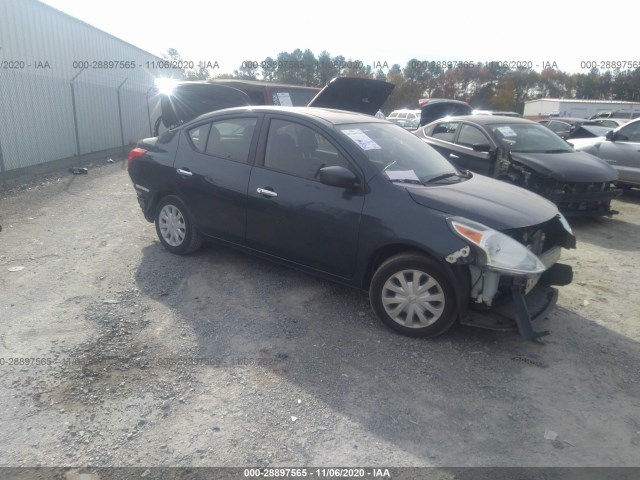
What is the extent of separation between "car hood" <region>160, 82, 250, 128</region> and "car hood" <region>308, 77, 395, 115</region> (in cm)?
180

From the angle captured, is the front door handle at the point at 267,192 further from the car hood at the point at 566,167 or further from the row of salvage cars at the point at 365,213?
the car hood at the point at 566,167

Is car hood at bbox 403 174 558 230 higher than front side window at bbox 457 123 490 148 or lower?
lower

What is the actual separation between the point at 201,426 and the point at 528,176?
616 centimetres

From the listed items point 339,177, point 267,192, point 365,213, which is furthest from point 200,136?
point 365,213

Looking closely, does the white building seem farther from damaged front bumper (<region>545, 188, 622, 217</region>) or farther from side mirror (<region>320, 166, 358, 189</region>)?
side mirror (<region>320, 166, 358, 189</region>)

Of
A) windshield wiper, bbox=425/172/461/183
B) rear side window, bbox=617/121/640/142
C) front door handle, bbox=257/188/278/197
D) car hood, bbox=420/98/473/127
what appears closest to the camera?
windshield wiper, bbox=425/172/461/183

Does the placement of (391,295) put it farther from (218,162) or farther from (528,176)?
(528,176)

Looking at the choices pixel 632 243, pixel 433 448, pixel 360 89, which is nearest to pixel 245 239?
pixel 433 448

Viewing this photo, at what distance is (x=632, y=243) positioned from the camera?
6703 millimetres

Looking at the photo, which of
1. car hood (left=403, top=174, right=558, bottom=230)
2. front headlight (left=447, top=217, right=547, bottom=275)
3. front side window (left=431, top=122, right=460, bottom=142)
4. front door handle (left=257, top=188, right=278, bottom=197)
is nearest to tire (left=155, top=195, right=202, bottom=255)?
front door handle (left=257, top=188, right=278, bottom=197)

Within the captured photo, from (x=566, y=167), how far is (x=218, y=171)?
5234 mm

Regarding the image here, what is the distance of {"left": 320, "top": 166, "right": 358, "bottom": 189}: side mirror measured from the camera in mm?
3955

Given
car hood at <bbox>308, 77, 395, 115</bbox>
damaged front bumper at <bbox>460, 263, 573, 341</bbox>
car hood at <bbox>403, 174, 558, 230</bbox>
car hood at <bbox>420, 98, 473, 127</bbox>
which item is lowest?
damaged front bumper at <bbox>460, 263, 573, 341</bbox>

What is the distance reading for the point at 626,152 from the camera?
9.38 metres
